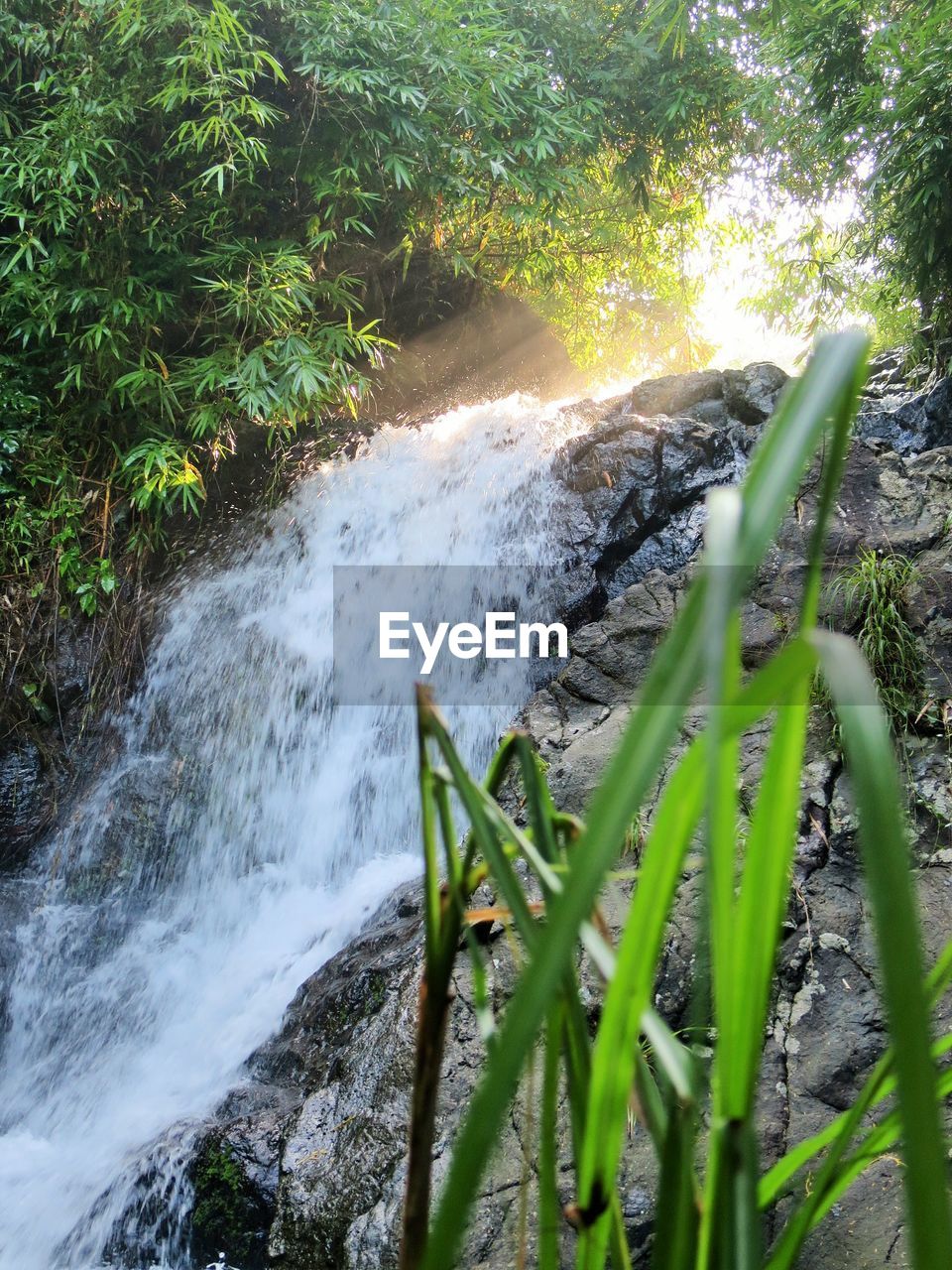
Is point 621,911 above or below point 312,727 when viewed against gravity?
below

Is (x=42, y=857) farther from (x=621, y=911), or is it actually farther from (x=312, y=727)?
(x=621, y=911)

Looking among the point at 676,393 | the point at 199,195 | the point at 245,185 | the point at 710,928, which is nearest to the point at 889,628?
the point at 710,928

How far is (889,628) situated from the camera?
95.2 inches

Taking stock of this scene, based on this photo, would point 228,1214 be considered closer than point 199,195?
Yes

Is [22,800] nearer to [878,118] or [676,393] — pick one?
[676,393]

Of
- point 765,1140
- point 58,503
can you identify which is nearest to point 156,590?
point 58,503

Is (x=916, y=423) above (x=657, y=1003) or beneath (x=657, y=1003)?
above

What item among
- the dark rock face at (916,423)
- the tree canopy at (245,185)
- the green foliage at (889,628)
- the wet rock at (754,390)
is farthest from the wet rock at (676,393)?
the green foliage at (889,628)

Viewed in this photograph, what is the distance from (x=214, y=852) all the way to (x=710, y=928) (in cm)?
386

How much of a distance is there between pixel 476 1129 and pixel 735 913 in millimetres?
137

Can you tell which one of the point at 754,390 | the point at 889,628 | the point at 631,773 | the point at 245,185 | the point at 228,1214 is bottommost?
the point at 228,1214

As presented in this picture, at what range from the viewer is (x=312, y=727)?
418cm

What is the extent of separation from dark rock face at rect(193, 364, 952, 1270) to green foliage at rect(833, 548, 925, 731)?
0.06 m

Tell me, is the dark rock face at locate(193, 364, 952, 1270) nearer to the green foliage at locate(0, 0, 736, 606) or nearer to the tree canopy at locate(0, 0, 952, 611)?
the tree canopy at locate(0, 0, 952, 611)
